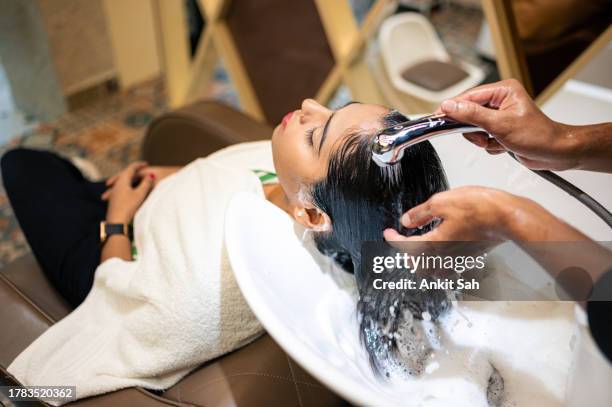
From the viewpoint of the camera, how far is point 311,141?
2.33 ft

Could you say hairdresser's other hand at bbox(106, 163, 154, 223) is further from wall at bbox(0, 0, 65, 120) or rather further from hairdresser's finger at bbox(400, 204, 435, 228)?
wall at bbox(0, 0, 65, 120)

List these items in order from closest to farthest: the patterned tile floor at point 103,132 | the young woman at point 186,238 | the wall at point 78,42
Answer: the young woman at point 186,238 < the wall at point 78,42 < the patterned tile floor at point 103,132

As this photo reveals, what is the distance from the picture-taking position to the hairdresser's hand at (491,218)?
454mm

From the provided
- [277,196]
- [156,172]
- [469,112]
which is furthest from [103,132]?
[469,112]

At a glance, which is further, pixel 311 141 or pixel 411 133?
pixel 311 141

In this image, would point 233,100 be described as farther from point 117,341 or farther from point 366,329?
point 366,329

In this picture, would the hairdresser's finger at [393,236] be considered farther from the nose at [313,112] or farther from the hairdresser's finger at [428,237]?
the nose at [313,112]

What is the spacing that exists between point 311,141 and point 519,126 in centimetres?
28

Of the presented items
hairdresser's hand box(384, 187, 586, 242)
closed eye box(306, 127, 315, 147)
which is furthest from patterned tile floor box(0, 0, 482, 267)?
hairdresser's hand box(384, 187, 586, 242)

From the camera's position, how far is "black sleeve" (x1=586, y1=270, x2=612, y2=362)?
41 centimetres

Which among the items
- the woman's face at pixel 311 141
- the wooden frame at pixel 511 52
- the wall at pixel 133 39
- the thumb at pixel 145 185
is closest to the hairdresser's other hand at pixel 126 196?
the thumb at pixel 145 185

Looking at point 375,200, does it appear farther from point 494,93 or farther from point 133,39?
point 133,39

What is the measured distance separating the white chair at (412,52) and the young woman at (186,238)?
0.53 m

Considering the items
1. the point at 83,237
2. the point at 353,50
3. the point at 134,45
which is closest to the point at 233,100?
the point at 134,45
